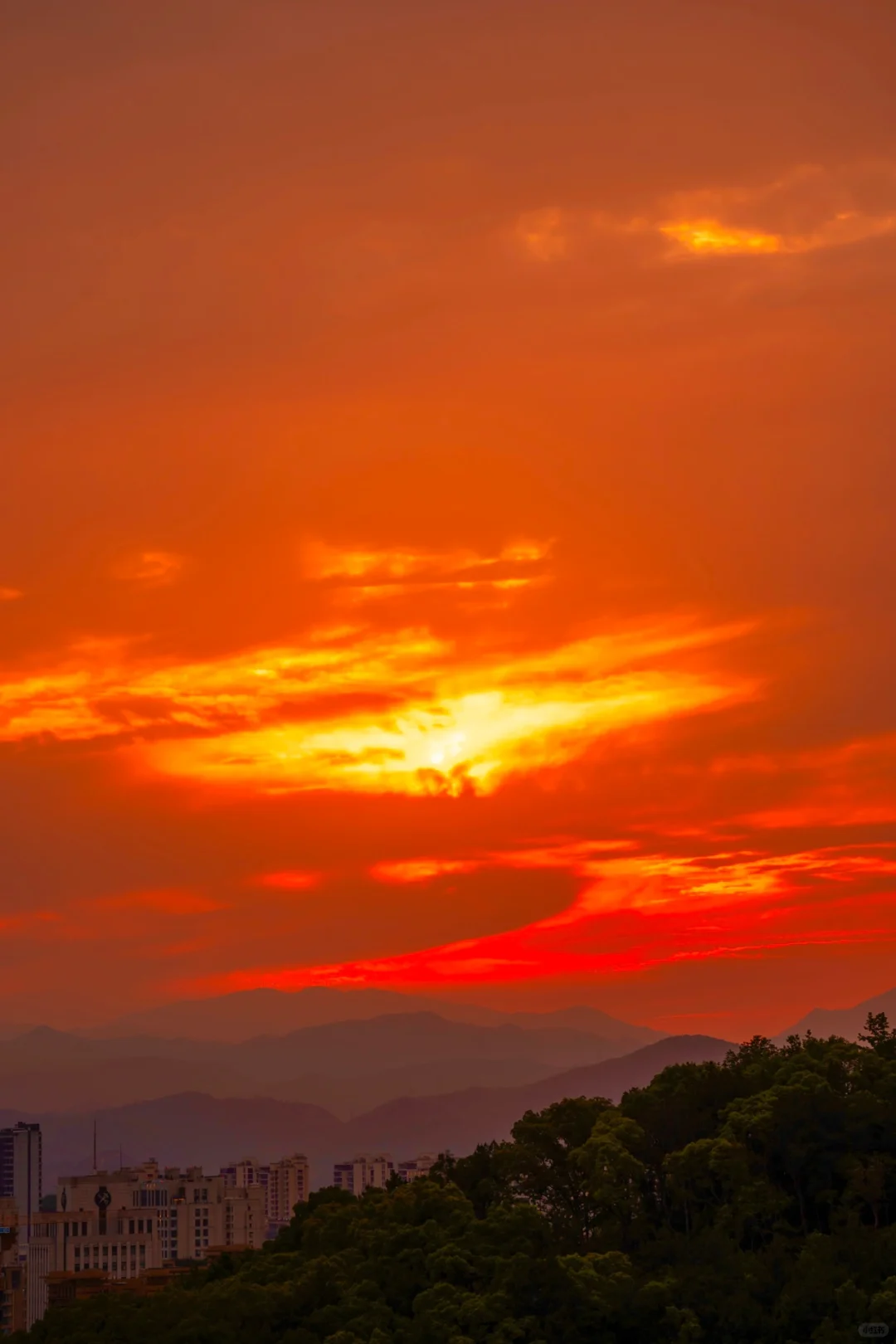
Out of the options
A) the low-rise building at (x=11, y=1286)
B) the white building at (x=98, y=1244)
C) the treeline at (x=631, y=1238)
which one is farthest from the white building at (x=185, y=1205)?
the treeline at (x=631, y=1238)

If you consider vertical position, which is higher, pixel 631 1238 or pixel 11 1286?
pixel 631 1238

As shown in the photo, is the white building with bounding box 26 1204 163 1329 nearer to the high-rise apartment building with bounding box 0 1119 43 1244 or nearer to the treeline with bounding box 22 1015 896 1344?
the high-rise apartment building with bounding box 0 1119 43 1244

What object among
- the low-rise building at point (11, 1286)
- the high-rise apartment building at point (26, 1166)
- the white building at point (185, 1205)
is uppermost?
the high-rise apartment building at point (26, 1166)

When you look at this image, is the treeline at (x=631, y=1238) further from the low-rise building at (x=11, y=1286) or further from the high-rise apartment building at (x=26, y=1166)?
the high-rise apartment building at (x=26, y=1166)

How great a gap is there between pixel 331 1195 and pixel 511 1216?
1139cm

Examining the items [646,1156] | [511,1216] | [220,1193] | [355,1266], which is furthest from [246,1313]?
[220,1193]

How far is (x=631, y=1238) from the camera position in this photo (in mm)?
36625

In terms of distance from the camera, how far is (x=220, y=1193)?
Answer: 14650 cm

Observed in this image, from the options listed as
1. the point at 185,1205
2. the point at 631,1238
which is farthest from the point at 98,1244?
the point at 631,1238

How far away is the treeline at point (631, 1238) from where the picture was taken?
33.5 meters

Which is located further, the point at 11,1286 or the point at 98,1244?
the point at 98,1244

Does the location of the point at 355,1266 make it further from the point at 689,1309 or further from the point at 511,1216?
the point at 689,1309

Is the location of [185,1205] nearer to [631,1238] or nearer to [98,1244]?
[98,1244]

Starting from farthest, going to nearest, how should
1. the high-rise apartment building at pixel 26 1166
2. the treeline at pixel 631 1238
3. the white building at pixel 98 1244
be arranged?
the high-rise apartment building at pixel 26 1166 → the white building at pixel 98 1244 → the treeline at pixel 631 1238
